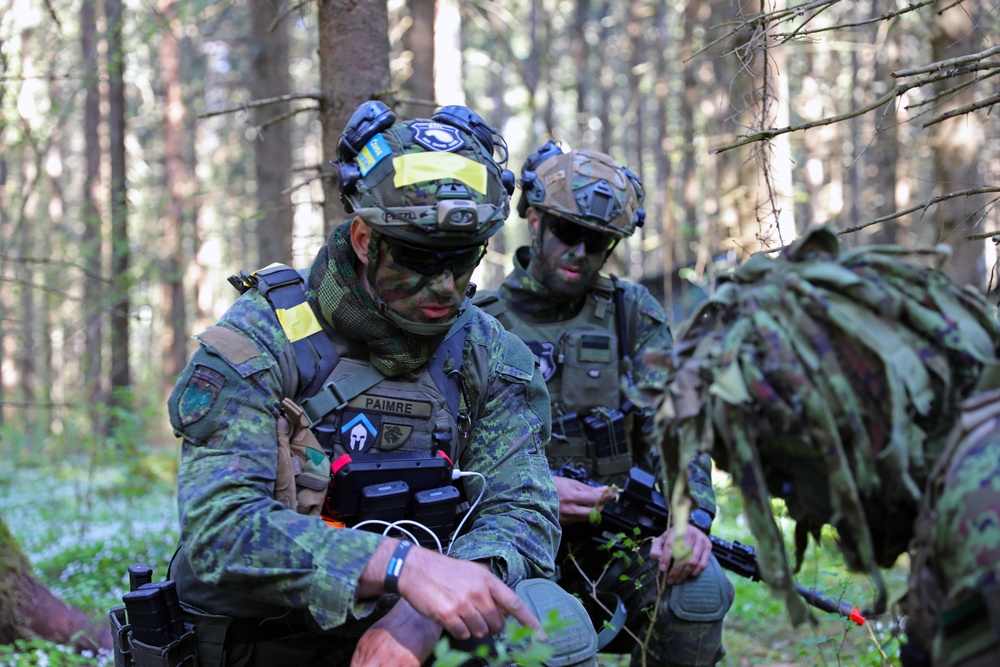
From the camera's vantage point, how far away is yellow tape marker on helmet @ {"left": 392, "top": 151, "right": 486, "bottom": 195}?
108 inches

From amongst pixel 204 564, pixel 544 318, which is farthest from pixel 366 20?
pixel 204 564

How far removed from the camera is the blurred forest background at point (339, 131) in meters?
4.56

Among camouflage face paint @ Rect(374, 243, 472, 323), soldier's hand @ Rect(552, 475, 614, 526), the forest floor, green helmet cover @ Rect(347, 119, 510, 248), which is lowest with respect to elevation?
the forest floor

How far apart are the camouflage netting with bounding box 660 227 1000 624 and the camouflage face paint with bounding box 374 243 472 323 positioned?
1.15 m

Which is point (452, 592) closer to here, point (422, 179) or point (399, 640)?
point (399, 640)

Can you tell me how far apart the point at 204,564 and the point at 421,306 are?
1.01m

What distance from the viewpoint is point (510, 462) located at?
9.97 feet

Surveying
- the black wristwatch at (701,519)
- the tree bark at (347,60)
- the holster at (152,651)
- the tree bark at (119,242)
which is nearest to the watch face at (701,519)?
the black wristwatch at (701,519)

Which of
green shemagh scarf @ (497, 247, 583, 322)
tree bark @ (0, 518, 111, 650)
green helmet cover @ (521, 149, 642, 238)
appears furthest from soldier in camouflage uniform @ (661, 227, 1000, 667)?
tree bark @ (0, 518, 111, 650)

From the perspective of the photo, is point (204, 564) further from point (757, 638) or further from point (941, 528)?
point (757, 638)

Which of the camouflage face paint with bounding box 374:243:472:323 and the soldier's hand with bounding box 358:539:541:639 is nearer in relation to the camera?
the soldier's hand with bounding box 358:539:541:639

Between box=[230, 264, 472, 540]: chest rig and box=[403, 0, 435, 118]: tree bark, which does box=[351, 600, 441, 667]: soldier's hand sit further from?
box=[403, 0, 435, 118]: tree bark

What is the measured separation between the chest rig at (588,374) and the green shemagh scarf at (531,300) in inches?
1.5

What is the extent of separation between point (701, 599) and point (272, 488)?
6.20ft
